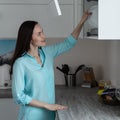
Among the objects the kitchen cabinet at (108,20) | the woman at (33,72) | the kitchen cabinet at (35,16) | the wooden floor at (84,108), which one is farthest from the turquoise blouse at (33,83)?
the kitchen cabinet at (35,16)

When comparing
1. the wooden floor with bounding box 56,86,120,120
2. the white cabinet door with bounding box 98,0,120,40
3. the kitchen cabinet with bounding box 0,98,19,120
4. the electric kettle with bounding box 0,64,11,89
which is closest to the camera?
the white cabinet door with bounding box 98,0,120,40

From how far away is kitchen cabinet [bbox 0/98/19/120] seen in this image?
9.63 ft

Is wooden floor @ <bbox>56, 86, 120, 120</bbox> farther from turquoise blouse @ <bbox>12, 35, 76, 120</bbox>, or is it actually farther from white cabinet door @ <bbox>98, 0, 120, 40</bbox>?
white cabinet door @ <bbox>98, 0, 120, 40</bbox>

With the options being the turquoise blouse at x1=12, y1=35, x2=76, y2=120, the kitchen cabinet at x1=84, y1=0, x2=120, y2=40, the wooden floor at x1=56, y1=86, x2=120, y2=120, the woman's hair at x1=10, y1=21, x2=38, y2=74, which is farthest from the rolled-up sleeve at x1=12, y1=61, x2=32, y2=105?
the kitchen cabinet at x1=84, y1=0, x2=120, y2=40

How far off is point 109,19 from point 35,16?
1430 mm

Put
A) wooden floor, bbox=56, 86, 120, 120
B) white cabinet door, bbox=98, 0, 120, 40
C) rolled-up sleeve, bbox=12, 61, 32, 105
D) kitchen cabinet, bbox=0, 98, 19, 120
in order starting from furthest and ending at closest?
1. kitchen cabinet, bbox=0, 98, 19, 120
2. rolled-up sleeve, bbox=12, 61, 32, 105
3. wooden floor, bbox=56, 86, 120, 120
4. white cabinet door, bbox=98, 0, 120, 40

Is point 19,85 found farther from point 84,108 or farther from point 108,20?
point 108,20

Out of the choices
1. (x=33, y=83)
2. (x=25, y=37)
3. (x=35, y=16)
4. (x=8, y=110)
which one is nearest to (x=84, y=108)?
(x=33, y=83)

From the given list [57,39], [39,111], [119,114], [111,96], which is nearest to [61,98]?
[39,111]

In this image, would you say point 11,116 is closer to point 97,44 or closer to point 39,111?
point 39,111

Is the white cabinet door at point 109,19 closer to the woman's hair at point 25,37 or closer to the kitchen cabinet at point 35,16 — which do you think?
the woman's hair at point 25,37

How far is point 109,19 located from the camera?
167 centimetres

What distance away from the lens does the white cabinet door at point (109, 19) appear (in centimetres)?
166

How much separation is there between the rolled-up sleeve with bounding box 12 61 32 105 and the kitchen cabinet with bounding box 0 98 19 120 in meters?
0.89
